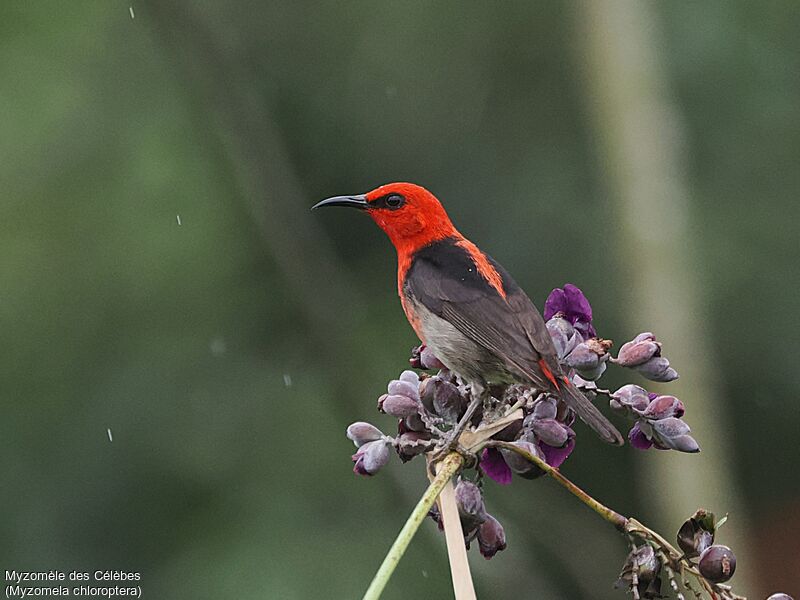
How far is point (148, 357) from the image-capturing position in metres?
5.87

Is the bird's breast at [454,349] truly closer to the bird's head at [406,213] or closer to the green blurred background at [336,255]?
the bird's head at [406,213]

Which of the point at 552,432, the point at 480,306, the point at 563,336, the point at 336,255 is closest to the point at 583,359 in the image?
the point at 563,336

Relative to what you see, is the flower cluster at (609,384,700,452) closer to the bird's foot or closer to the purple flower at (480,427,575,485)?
the purple flower at (480,427,575,485)

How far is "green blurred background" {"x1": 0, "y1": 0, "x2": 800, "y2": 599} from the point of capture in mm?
4898

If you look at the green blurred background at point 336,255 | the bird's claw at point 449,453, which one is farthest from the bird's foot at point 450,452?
the green blurred background at point 336,255

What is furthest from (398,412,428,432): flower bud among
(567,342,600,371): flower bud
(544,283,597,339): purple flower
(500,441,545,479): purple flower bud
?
(544,283,597,339): purple flower

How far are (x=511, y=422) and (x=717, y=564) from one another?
0.33 m

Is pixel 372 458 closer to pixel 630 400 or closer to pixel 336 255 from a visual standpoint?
pixel 630 400

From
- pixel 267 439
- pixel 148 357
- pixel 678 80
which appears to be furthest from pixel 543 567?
pixel 678 80

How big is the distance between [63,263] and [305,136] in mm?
1423

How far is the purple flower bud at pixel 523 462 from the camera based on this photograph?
1550 millimetres

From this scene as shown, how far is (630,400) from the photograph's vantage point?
1.72m

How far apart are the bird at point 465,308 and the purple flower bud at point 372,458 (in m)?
0.14

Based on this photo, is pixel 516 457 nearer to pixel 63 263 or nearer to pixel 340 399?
pixel 340 399
